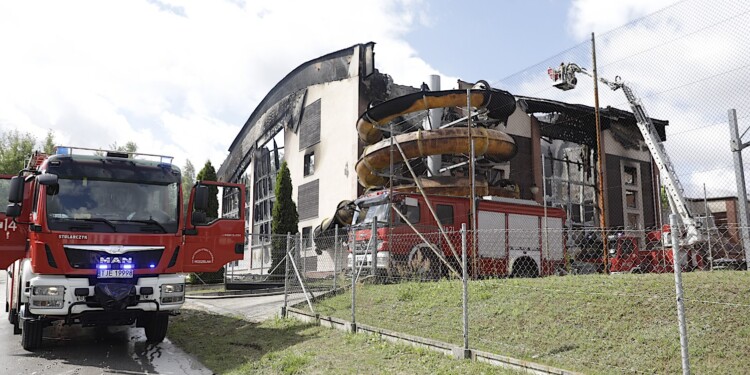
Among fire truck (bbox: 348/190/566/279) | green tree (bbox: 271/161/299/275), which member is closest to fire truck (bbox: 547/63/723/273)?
fire truck (bbox: 348/190/566/279)

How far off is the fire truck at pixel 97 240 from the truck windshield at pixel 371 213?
6.09 m

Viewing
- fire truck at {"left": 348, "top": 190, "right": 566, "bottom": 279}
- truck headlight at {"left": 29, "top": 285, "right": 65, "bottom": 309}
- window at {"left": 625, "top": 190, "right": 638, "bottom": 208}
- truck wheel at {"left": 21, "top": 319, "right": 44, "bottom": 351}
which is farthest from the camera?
window at {"left": 625, "top": 190, "right": 638, "bottom": 208}

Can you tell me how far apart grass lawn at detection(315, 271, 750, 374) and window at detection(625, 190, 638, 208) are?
24448 mm

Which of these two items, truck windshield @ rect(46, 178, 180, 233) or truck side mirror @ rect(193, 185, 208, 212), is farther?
truck side mirror @ rect(193, 185, 208, 212)

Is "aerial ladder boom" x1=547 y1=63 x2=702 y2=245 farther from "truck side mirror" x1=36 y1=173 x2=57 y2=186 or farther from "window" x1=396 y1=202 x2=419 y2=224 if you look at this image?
"truck side mirror" x1=36 y1=173 x2=57 y2=186

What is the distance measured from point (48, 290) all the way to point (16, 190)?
1787mm

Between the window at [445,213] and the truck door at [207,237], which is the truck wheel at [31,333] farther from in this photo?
the window at [445,213]

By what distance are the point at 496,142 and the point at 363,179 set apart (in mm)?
5733

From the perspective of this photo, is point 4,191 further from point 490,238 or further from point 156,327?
point 490,238

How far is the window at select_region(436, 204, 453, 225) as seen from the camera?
16.0 meters

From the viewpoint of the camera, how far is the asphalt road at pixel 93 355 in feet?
26.1

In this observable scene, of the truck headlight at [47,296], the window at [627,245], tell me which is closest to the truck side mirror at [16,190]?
the truck headlight at [47,296]

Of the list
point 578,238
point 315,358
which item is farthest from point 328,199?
point 315,358

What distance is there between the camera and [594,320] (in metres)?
7.07
